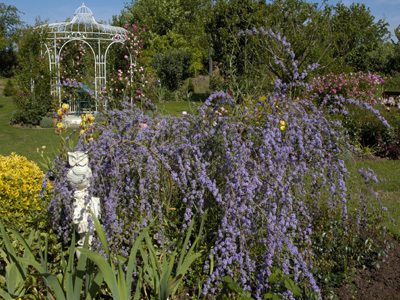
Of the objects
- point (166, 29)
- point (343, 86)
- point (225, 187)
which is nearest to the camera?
point (225, 187)

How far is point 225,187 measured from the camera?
296 cm

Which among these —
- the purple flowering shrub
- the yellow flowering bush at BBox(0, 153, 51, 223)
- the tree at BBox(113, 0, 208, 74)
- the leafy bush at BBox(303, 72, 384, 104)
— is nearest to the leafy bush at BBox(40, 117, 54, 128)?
the leafy bush at BBox(303, 72, 384, 104)

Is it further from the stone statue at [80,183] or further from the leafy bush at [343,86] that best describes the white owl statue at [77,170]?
the leafy bush at [343,86]

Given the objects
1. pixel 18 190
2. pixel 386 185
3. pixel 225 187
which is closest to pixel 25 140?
pixel 18 190

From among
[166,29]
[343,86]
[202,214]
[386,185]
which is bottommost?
[386,185]

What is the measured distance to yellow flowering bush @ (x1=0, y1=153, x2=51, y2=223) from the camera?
11.1 ft

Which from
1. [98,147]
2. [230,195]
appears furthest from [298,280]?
[98,147]

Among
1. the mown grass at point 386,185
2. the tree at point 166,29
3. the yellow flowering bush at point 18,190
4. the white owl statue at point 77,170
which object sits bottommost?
the mown grass at point 386,185

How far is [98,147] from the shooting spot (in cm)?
312

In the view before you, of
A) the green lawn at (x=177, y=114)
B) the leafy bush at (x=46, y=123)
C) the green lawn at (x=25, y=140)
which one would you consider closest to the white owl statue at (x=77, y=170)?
the green lawn at (x=177, y=114)

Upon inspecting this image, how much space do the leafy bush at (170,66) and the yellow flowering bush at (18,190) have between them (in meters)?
16.1

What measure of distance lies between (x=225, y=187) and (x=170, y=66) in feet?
55.4

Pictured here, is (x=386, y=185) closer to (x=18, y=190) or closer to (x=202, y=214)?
(x=202, y=214)

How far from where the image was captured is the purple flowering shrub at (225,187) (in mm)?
2732
